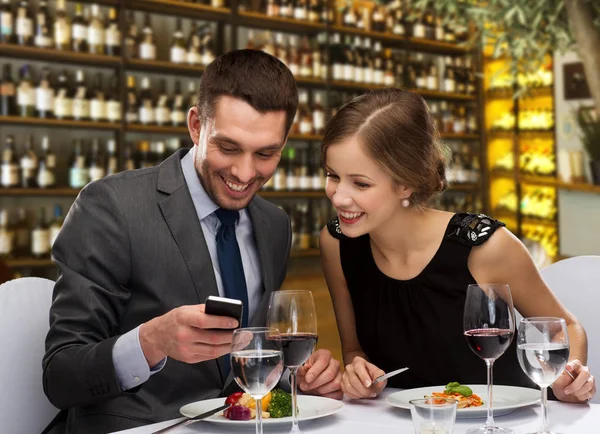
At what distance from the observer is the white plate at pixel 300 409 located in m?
1.23

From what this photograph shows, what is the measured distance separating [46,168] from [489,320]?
339cm

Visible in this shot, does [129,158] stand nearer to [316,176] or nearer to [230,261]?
[316,176]

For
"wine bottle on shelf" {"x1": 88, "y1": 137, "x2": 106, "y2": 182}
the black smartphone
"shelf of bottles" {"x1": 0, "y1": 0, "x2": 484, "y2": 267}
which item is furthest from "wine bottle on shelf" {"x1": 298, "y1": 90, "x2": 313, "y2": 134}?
the black smartphone

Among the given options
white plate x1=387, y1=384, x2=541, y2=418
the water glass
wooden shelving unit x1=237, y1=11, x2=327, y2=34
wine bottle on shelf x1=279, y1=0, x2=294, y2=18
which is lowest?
white plate x1=387, y1=384, x2=541, y2=418

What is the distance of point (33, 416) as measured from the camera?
1.63 meters

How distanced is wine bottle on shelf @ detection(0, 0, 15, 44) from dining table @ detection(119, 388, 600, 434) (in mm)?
3229

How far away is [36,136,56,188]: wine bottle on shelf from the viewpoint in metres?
4.14

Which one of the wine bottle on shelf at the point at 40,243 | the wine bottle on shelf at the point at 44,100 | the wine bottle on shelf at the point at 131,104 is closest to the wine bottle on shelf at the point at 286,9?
the wine bottle on shelf at the point at 131,104

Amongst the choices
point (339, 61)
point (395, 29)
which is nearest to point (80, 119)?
A: point (339, 61)

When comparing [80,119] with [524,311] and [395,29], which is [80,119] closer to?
[395,29]

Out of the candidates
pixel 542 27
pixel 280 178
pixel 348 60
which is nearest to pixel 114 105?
pixel 280 178

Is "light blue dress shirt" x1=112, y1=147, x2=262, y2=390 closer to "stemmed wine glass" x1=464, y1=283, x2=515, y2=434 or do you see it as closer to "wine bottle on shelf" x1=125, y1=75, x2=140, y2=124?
"stemmed wine glass" x1=464, y1=283, x2=515, y2=434

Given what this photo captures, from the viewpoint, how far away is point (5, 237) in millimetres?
4023

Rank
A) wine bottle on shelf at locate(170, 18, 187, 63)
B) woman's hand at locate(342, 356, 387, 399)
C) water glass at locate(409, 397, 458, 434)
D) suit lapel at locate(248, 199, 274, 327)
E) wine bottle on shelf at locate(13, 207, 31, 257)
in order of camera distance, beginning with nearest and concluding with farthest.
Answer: water glass at locate(409, 397, 458, 434) < woman's hand at locate(342, 356, 387, 399) < suit lapel at locate(248, 199, 274, 327) < wine bottle on shelf at locate(13, 207, 31, 257) < wine bottle on shelf at locate(170, 18, 187, 63)
